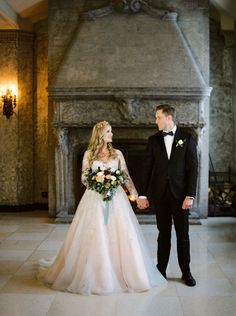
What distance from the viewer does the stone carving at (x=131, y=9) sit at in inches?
350

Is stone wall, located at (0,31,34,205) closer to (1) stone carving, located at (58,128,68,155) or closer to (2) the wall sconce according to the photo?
(2) the wall sconce

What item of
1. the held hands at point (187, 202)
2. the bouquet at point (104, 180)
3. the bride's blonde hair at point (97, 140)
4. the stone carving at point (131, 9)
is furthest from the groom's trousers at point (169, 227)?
the stone carving at point (131, 9)

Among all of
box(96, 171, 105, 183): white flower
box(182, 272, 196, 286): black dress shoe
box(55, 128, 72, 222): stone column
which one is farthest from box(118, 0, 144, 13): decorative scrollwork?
box(182, 272, 196, 286): black dress shoe

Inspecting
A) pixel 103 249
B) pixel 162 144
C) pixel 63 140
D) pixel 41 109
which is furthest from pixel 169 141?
pixel 41 109

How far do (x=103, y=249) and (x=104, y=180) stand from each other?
68 centimetres

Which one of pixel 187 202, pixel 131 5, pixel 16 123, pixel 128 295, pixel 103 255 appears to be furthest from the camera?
pixel 16 123

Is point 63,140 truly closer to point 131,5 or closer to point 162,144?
point 131,5

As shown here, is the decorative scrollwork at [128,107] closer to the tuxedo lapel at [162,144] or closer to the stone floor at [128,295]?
the stone floor at [128,295]

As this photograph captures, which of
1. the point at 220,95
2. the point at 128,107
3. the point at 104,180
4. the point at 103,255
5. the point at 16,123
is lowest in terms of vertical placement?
the point at 103,255

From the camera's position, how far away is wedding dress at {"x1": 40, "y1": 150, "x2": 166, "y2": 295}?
15.2 feet

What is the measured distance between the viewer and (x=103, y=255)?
15.4ft

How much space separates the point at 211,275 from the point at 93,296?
4.88ft

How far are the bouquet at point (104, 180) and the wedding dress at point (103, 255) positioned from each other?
0.19ft

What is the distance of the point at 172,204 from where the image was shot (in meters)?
5.06
